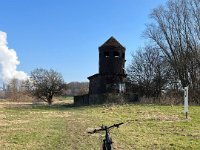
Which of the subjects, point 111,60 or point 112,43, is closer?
point 111,60

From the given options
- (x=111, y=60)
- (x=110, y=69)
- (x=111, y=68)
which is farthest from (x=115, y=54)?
(x=110, y=69)

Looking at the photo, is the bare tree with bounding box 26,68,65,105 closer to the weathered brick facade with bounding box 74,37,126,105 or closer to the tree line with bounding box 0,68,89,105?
the tree line with bounding box 0,68,89,105

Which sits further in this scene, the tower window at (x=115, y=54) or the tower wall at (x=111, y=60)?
the tower window at (x=115, y=54)

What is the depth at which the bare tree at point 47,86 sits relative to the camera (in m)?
80.6

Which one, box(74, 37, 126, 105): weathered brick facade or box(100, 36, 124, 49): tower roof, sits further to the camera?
box(100, 36, 124, 49): tower roof

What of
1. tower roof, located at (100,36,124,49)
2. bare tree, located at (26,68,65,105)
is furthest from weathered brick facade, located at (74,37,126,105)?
bare tree, located at (26,68,65,105)

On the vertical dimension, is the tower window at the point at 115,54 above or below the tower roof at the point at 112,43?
below

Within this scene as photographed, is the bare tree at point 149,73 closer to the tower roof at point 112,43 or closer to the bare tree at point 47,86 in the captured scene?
the tower roof at point 112,43

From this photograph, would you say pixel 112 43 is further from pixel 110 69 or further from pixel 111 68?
pixel 110 69

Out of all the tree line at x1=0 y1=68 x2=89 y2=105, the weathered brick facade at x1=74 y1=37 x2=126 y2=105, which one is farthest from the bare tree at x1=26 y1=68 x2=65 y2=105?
the weathered brick facade at x1=74 y1=37 x2=126 y2=105

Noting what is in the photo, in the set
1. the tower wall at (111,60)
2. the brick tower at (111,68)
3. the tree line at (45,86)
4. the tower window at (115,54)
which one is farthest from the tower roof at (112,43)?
the tree line at (45,86)

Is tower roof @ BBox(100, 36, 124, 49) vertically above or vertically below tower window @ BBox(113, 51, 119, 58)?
above

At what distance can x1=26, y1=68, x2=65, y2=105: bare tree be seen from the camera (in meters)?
80.6

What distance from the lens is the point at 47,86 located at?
3184 inches
